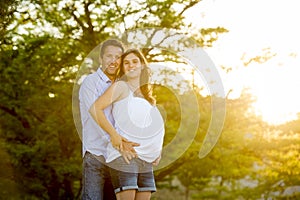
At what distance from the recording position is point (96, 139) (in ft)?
10.7

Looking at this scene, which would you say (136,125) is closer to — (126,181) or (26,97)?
(126,181)

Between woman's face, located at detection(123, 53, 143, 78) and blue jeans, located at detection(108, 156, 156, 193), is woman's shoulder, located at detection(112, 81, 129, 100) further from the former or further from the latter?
blue jeans, located at detection(108, 156, 156, 193)

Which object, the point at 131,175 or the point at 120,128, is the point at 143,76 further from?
the point at 131,175

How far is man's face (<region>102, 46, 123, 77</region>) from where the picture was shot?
10.8 ft

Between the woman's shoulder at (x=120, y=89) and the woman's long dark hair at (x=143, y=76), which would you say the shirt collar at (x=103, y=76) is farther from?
the woman's shoulder at (x=120, y=89)

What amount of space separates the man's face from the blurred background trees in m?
6.84

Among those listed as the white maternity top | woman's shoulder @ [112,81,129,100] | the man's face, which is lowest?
the white maternity top

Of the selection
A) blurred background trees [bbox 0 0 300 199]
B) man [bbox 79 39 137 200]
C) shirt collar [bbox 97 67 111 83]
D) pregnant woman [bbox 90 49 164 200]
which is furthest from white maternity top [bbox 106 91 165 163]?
blurred background trees [bbox 0 0 300 199]

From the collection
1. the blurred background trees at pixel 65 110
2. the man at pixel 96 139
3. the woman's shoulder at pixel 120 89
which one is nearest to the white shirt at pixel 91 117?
the man at pixel 96 139

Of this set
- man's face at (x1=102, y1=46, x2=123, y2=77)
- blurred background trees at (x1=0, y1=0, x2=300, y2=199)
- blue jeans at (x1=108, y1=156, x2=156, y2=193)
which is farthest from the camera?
blurred background trees at (x1=0, y1=0, x2=300, y2=199)

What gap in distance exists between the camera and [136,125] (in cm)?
306

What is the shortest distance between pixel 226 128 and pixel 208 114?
24.7 inches

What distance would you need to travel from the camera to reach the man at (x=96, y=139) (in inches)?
128

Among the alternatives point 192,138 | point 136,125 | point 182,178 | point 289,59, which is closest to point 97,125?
point 136,125
